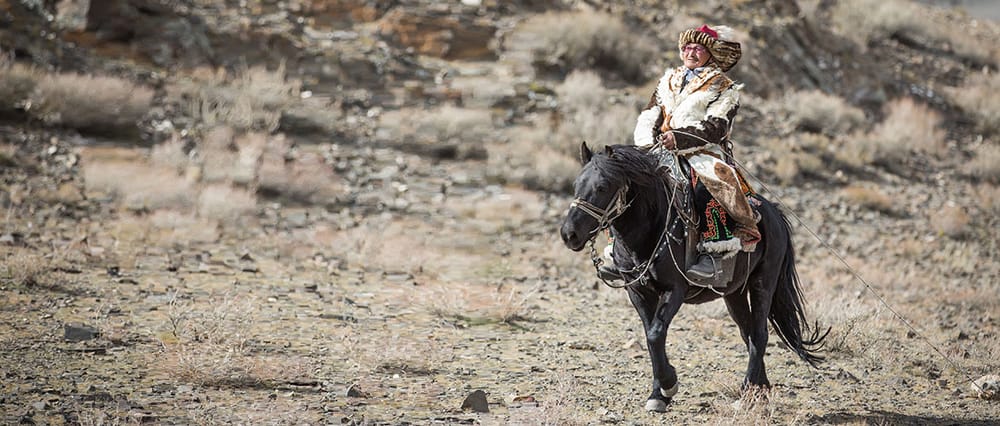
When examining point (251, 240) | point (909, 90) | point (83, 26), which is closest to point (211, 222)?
point (251, 240)

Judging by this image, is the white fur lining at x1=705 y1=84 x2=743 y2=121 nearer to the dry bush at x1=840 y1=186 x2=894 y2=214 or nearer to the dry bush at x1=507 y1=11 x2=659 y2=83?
the dry bush at x1=840 y1=186 x2=894 y2=214

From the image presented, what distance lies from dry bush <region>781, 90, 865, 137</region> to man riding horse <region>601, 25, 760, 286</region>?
12.9 meters

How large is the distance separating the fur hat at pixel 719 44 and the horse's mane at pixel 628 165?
3.36 ft

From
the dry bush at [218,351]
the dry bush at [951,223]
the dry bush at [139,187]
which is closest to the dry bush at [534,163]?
the dry bush at [139,187]

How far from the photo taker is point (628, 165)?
5.64 m

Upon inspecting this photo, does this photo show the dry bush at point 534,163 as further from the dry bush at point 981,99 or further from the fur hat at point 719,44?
the dry bush at point 981,99

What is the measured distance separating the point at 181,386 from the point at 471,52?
14.6m

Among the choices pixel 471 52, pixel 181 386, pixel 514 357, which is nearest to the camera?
pixel 181 386

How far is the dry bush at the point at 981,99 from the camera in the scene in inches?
822

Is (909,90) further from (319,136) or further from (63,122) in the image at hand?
(63,122)

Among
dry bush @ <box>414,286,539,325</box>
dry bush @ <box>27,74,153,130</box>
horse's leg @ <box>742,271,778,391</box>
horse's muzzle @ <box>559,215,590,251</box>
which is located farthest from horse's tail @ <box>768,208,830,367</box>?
dry bush @ <box>27,74,153,130</box>

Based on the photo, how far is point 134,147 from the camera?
14.8m

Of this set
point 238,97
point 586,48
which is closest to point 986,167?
point 586,48

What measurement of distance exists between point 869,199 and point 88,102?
45.3 ft
